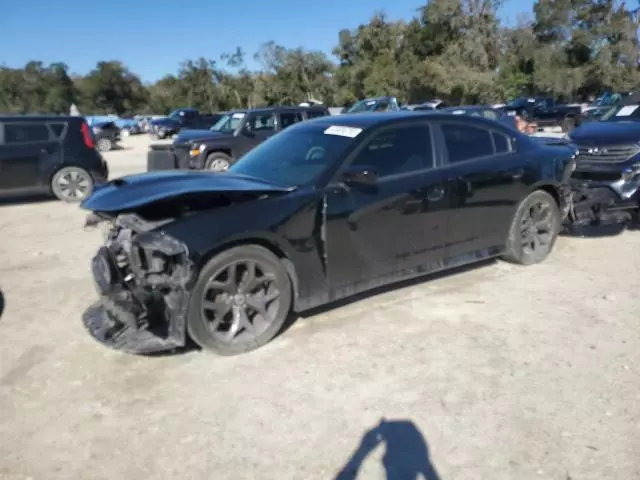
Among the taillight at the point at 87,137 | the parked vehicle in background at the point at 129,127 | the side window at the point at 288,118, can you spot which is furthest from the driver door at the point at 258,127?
the parked vehicle in background at the point at 129,127

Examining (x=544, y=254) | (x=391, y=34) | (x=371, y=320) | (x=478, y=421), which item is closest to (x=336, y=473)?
(x=478, y=421)

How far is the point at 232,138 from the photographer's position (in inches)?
500

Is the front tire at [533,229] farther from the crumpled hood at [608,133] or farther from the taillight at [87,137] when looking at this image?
the taillight at [87,137]

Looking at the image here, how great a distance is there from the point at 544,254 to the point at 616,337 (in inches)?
Answer: 74.2

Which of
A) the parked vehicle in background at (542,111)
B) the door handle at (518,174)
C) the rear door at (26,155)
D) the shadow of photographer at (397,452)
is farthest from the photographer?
the parked vehicle in background at (542,111)

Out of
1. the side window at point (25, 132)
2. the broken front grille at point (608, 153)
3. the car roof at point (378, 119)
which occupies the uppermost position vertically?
the side window at point (25, 132)

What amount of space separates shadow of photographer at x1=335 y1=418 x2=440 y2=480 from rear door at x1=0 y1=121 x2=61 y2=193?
9.41m

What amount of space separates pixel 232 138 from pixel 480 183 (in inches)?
337

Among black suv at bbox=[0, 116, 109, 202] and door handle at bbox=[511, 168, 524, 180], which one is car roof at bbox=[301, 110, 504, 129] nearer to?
door handle at bbox=[511, 168, 524, 180]

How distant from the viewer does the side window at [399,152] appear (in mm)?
4504

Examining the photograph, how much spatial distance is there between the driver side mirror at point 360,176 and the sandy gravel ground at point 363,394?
111cm

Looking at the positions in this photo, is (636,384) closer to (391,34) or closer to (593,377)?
(593,377)

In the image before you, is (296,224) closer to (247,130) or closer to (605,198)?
(605,198)

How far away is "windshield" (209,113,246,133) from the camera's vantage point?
13.3 m
